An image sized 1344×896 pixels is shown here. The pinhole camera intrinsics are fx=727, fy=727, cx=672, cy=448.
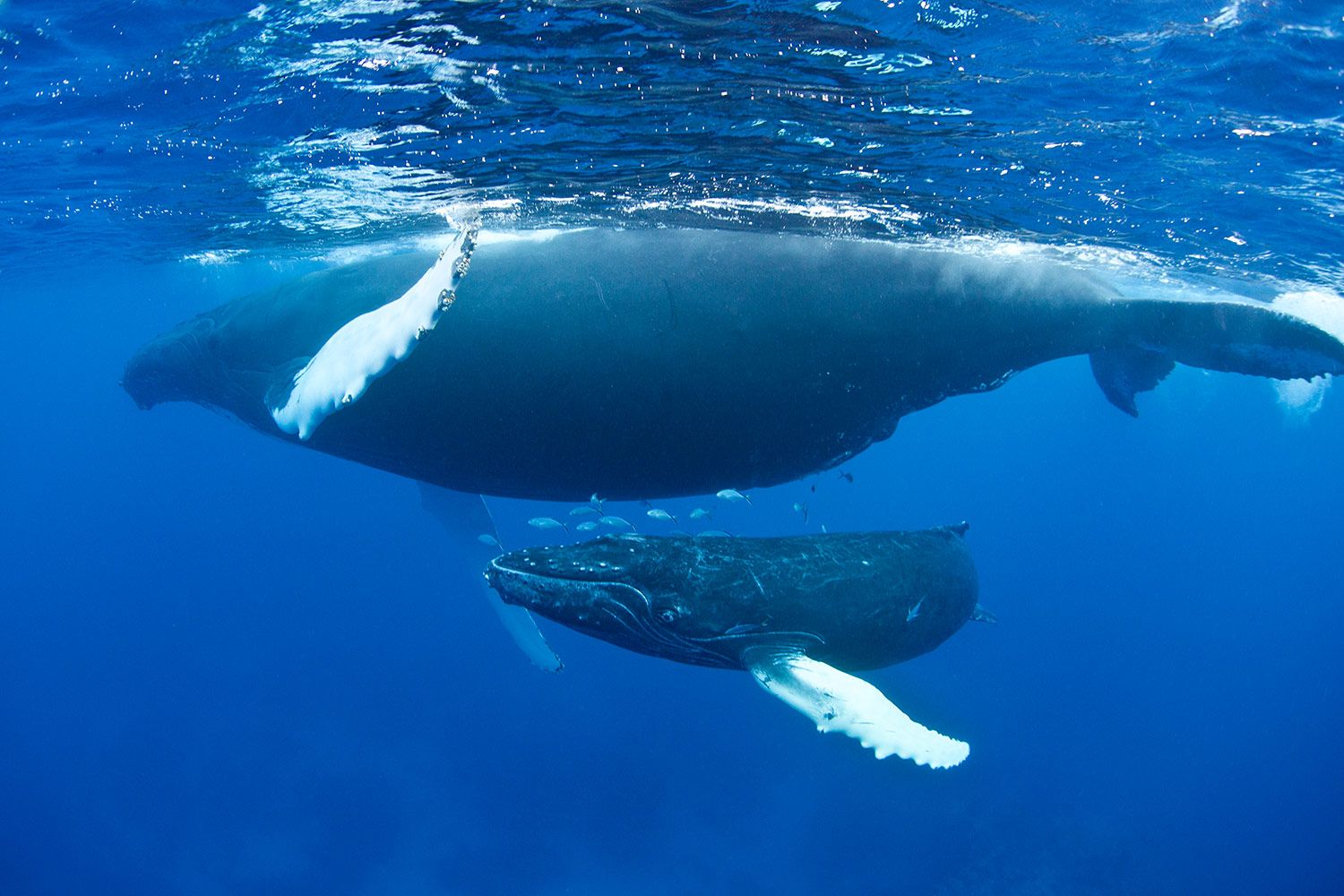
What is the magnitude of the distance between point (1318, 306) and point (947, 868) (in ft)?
67.2

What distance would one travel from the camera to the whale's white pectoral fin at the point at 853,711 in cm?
411

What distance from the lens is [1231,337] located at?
22.2 feet

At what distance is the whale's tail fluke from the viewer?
21.4ft

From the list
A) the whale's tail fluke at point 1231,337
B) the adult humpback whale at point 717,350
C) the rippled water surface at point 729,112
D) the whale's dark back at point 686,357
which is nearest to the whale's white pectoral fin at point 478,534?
the adult humpback whale at point 717,350

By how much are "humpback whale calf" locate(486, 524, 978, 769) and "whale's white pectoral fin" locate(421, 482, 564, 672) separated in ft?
15.6

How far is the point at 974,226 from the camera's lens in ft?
42.2

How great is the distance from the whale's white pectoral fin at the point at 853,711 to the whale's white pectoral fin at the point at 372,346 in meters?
3.24

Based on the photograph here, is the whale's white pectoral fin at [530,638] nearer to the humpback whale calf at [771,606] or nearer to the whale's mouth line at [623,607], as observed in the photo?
the humpback whale calf at [771,606]

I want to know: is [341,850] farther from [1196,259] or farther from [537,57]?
[1196,259]

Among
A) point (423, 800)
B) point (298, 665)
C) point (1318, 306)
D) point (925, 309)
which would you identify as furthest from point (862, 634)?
point (298, 665)

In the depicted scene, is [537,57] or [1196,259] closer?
[537,57]

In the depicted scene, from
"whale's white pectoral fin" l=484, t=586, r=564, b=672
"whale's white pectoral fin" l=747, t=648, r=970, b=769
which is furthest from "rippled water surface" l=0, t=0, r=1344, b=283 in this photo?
"whale's white pectoral fin" l=484, t=586, r=564, b=672

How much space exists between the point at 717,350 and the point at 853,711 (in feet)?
10.8

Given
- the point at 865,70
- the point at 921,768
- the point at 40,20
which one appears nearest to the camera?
the point at 865,70
